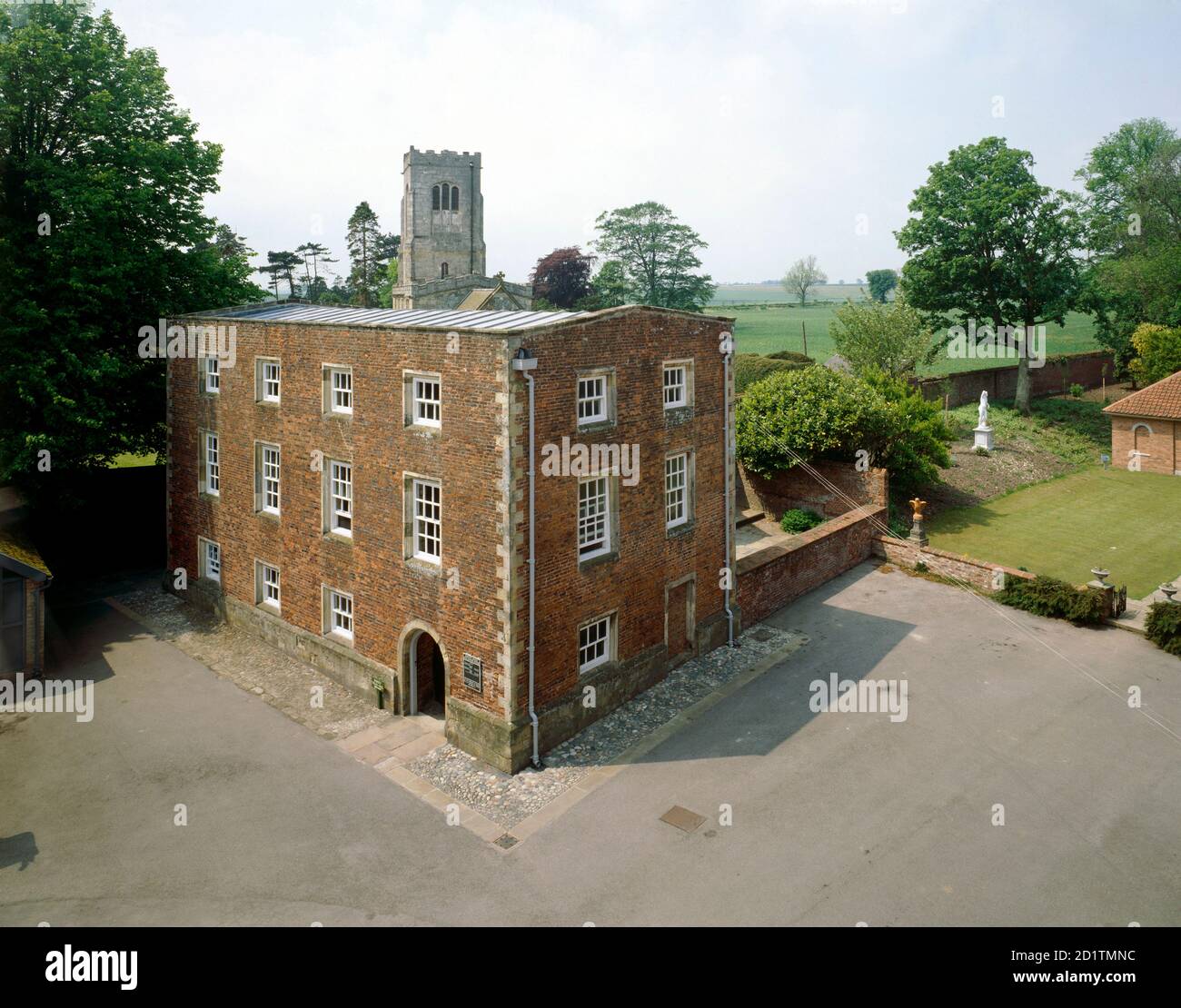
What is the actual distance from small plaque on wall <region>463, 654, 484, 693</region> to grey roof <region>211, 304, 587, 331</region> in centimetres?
684

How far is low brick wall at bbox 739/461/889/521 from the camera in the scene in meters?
32.4

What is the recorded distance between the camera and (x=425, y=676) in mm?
20234

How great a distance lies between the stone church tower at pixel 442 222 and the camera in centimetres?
8850

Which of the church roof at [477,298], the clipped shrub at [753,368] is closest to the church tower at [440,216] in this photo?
the church roof at [477,298]

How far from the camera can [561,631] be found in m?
18.3

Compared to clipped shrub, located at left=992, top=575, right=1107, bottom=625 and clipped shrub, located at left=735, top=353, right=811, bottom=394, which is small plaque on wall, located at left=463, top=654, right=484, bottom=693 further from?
clipped shrub, located at left=735, top=353, right=811, bottom=394

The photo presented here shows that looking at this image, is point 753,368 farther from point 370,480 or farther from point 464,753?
point 464,753

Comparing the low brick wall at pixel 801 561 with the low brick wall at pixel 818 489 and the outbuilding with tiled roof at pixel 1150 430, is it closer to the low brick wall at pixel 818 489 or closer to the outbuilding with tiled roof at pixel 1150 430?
the low brick wall at pixel 818 489

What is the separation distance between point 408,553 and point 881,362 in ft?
123

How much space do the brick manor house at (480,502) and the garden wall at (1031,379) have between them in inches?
1340

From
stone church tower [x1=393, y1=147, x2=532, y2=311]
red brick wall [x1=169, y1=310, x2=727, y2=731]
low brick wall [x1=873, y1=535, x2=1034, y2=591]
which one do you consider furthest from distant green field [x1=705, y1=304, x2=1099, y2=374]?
red brick wall [x1=169, y1=310, x2=727, y2=731]

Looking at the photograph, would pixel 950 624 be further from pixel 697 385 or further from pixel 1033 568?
pixel 697 385

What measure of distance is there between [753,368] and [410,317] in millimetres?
27221
